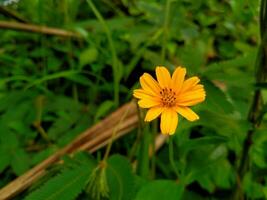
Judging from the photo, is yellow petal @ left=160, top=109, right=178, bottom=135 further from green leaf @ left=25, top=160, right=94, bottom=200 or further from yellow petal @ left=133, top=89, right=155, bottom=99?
green leaf @ left=25, top=160, right=94, bottom=200

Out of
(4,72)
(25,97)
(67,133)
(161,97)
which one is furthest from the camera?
(4,72)

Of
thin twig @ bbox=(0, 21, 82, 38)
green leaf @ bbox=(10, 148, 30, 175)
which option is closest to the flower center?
green leaf @ bbox=(10, 148, 30, 175)

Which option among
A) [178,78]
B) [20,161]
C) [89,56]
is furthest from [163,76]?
[89,56]

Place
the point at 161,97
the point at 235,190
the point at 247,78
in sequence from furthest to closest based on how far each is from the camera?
the point at 235,190, the point at 247,78, the point at 161,97

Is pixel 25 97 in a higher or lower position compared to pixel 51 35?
lower

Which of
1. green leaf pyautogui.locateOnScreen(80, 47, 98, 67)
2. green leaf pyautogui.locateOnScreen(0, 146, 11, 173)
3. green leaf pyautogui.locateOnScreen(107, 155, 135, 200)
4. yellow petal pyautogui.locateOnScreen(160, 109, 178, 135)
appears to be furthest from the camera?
green leaf pyautogui.locateOnScreen(80, 47, 98, 67)

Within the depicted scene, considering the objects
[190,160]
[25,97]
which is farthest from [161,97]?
[25,97]

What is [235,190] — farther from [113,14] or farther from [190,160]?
[113,14]

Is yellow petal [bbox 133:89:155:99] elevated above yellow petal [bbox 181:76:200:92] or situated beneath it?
situated beneath
